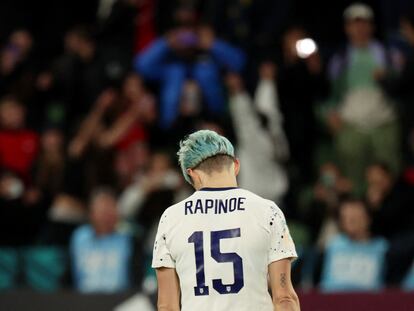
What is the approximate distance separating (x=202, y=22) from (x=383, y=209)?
147 inches

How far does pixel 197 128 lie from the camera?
12.3 meters

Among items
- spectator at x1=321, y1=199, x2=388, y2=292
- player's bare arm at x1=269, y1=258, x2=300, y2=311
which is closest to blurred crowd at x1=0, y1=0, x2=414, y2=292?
spectator at x1=321, y1=199, x2=388, y2=292

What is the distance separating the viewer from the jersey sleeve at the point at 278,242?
5398 millimetres

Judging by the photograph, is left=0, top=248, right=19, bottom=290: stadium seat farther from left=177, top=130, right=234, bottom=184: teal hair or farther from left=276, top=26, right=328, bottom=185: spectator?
left=177, top=130, right=234, bottom=184: teal hair

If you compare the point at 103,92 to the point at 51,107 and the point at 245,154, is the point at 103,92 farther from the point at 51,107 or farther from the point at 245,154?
the point at 245,154

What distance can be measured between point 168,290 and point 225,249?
354 millimetres

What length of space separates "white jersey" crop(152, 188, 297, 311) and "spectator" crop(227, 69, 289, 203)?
6.61 meters

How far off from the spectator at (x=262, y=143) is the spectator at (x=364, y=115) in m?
0.61

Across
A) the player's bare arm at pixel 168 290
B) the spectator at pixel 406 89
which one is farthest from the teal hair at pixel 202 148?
the spectator at pixel 406 89

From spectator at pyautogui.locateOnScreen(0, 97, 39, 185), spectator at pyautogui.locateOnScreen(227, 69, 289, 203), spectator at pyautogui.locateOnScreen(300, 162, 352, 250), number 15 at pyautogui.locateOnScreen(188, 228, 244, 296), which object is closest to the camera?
number 15 at pyautogui.locateOnScreen(188, 228, 244, 296)

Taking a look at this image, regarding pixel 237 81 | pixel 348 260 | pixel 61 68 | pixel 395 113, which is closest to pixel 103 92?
pixel 61 68

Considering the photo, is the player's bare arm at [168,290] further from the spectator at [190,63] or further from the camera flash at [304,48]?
the camera flash at [304,48]

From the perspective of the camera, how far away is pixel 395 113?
12.1 metres

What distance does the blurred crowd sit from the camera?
426 inches
